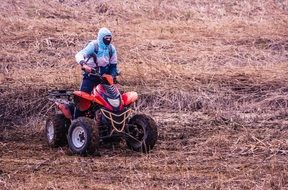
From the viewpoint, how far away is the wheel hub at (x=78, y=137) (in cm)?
934

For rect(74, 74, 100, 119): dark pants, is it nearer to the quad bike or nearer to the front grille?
the quad bike

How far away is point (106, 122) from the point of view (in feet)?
31.1

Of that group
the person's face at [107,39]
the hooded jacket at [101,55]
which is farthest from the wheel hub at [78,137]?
the person's face at [107,39]

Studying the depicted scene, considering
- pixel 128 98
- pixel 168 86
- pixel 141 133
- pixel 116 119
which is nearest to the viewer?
pixel 116 119

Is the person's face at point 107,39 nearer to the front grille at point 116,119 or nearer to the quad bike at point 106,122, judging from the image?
the quad bike at point 106,122

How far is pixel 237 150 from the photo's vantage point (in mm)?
9281

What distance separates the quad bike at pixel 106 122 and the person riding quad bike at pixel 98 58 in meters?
0.20

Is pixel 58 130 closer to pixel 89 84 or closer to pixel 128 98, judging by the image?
pixel 89 84

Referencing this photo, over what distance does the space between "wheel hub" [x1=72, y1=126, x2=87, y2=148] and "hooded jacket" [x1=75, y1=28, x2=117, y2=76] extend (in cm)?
107

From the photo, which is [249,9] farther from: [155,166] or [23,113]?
[155,166]

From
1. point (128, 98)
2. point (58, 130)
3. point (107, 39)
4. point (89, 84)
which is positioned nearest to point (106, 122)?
point (128, 98)

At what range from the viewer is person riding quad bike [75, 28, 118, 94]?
380 inches

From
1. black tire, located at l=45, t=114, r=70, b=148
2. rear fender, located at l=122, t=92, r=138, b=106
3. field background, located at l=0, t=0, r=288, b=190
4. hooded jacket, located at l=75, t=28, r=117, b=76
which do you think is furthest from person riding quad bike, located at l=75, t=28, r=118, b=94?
field background, located at l=0, t=0, r=288, b=190

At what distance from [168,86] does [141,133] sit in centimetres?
327
